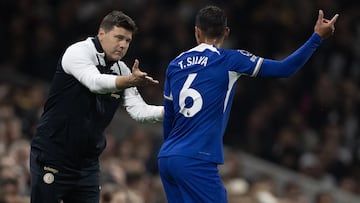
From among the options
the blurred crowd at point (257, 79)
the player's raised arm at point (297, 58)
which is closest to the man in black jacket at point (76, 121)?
the player's raised arm at point (297, 58)

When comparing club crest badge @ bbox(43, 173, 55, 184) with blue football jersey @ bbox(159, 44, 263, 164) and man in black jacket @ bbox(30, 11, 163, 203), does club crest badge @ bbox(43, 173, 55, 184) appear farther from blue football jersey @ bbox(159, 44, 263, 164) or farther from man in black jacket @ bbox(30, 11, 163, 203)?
blue football jersey @ bbox(159, 44, 263, 164)

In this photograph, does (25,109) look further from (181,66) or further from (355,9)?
(181,66)

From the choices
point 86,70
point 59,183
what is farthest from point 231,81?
point 59,183

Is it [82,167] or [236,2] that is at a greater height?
[236,2]

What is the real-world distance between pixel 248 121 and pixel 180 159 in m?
8.47

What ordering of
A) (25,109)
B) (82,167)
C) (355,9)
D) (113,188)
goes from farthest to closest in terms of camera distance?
(355,9), (25,109), (113,188), (82,167)

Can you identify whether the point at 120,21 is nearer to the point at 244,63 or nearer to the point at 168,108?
the point at 168,108

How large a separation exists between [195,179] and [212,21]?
1.07m

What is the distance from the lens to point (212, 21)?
7547 millimetres

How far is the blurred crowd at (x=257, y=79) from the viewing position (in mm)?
15617

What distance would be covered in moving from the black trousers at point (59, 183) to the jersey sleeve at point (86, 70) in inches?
27.8

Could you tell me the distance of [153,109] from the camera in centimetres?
832

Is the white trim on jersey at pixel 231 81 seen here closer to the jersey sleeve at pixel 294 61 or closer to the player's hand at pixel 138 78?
the jersey sleeve at pixel 294 61

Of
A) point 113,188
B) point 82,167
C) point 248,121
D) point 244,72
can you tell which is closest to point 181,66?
point 244,72
